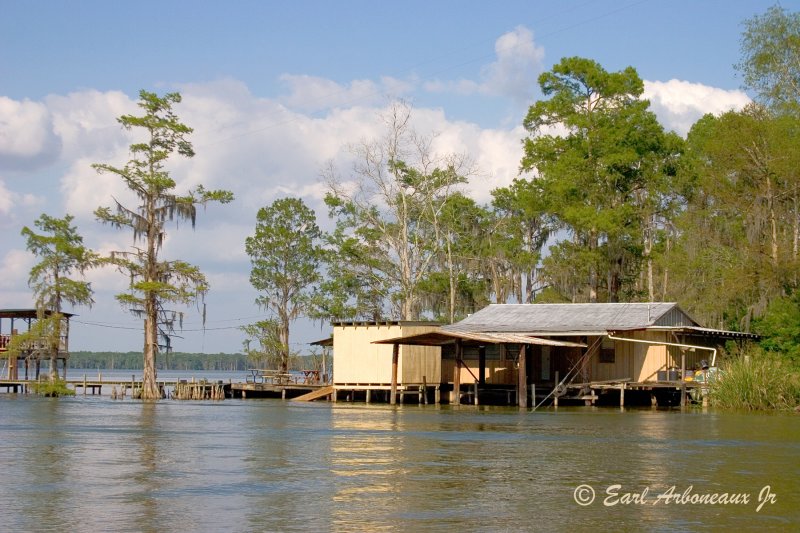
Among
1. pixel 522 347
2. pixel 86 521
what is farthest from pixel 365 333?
pixel 86 521

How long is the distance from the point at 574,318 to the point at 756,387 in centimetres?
883

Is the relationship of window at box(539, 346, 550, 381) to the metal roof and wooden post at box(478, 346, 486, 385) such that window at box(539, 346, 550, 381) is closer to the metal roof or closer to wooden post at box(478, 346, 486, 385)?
wooden post at box(478, 346, 486, 385)

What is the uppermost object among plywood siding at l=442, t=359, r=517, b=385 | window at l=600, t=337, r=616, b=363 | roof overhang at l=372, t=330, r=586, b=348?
roof overhang at l=372, t=330, r=586, b=348

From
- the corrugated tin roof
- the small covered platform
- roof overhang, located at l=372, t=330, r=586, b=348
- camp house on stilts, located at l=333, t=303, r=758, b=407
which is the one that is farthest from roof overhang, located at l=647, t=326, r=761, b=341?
roof overhang, located at l=372, t=330, r=586, b=348

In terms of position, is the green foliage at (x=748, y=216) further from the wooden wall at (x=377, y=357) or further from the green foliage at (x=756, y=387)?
the wooden wall at (x=377, y=357)

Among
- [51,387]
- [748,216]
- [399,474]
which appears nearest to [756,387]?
[748,216]

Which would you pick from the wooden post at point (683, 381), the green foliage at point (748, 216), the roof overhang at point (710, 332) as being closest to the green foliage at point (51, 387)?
the roof overhang at point (710, 332)

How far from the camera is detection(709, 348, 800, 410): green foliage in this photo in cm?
3688

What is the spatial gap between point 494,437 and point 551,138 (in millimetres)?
29718

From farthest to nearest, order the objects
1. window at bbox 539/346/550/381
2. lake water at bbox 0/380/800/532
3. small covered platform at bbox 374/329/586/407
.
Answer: window at bbox 539/346/550/381 < small covered platform at bbox 374/329/586/407 < lake water at bbox 0/380/800/532

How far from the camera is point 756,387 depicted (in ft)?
122

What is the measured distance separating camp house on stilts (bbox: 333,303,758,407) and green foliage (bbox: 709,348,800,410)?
1.49 m

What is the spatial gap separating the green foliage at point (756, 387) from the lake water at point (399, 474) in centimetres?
288

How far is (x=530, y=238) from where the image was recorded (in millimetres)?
59594
